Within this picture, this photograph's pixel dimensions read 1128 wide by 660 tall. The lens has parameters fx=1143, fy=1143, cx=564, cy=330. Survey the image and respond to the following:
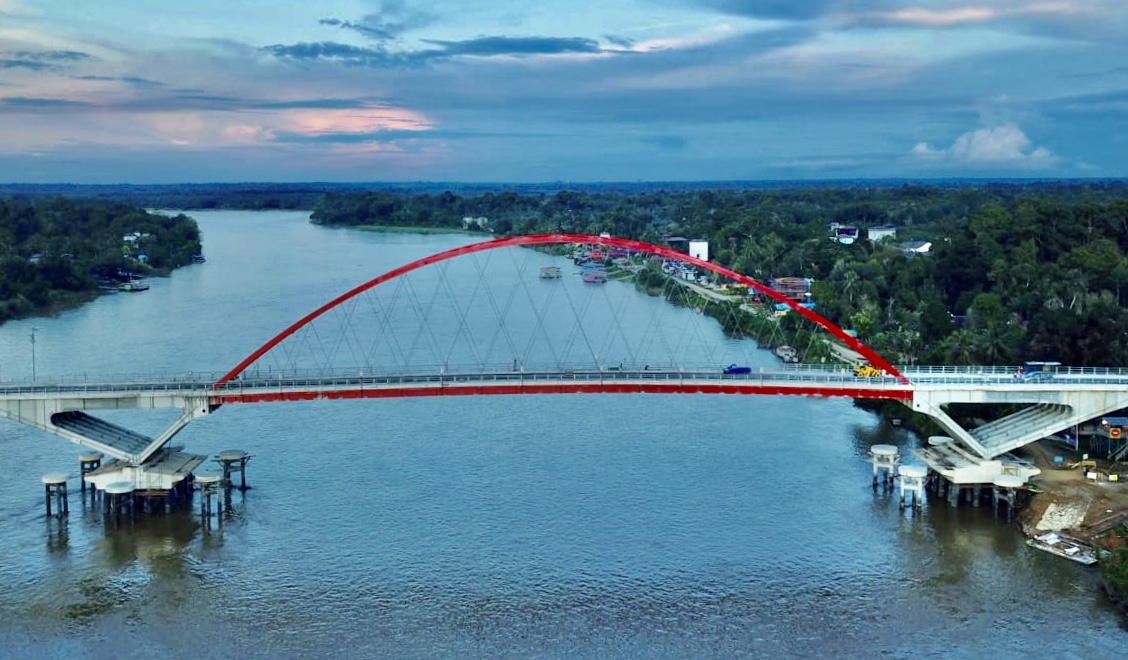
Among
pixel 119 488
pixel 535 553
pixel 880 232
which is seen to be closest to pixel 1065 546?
pixel 535 553

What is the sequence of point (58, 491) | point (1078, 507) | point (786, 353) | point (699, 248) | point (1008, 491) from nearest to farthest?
point (1078, 507) < point (58, 491) < point (1008, 491) < point (786, 353) < point (699, 248)

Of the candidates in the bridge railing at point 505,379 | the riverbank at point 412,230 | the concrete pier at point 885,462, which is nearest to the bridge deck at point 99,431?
the bridge railing at point 505,379

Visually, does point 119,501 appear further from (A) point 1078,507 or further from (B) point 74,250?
(B) point 74,250

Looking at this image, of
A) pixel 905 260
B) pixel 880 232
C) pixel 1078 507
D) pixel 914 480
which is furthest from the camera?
pixel 880 232

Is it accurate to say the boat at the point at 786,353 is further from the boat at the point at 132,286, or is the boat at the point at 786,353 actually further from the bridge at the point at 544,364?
the boat at the point at 132,286

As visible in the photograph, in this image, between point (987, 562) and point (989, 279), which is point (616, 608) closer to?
point (987, 562)

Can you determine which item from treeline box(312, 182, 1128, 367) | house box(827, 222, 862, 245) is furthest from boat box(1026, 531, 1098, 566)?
house box(827, 222, 862, 245)

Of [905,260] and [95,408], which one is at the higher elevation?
[905,260]

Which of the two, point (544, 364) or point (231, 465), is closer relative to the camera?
point (231, 465)
